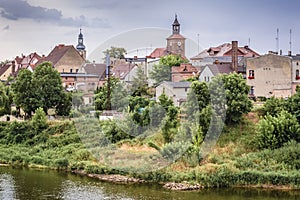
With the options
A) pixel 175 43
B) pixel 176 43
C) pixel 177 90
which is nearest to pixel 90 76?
pixel 175 43

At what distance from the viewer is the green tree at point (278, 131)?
21.7 meters

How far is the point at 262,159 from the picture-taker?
21172 millimetres

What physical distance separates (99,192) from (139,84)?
48.0ft

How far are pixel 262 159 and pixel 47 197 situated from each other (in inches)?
320

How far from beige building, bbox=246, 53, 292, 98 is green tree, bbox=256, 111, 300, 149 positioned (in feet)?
22.4

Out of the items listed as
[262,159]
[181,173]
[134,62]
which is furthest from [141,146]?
[134,62]

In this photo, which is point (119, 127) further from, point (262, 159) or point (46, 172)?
point (262, 159)

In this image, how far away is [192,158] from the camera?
21.3m

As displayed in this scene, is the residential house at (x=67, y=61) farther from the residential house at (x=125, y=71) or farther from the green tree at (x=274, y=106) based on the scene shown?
the green tree at (x=274, y=106)

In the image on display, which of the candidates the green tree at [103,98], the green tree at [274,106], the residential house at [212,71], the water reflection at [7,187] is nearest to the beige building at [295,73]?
the residential house at [212,71]

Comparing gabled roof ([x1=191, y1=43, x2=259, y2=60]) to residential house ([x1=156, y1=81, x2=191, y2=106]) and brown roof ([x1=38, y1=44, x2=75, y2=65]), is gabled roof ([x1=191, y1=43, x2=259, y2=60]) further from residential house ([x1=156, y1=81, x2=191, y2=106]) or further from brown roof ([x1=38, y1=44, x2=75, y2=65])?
residential house ([x1=156, y1=81, x2=191, y2=106])

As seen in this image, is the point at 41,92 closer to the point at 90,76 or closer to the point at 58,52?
the point at 90,76

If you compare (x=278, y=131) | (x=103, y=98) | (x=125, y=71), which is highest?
(x=125, y=71)

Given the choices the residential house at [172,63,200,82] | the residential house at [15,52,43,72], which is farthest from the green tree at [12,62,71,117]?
the residential house at [15,52,43,72]
